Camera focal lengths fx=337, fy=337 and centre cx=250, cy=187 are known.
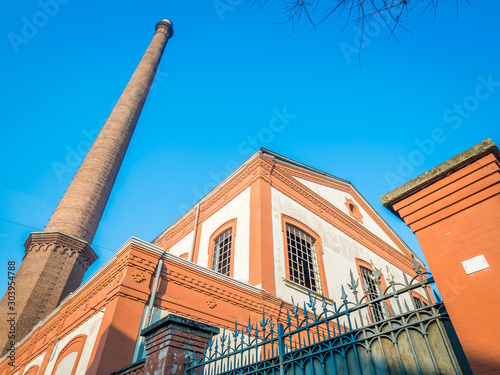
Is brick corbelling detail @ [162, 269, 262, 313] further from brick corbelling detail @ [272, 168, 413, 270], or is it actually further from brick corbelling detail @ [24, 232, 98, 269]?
brick corbelling detail @ [24, 232, 98, 269]

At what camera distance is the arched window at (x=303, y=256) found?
1048cm

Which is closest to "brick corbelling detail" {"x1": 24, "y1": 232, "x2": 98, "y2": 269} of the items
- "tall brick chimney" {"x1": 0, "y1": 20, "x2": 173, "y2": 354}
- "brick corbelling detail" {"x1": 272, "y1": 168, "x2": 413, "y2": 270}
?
"tall brick chimney" {"x1": 0, "y1": 20, "x2": 173, "y2": 354}

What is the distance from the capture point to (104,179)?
58.7 feet

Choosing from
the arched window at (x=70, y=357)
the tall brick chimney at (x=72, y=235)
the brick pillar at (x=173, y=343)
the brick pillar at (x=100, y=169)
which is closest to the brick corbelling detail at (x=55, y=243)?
the tall brick chimney at (x=72, y=235)

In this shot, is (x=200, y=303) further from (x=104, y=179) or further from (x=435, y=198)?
(x=104, y=179)

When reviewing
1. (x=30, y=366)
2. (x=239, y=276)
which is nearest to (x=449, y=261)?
(x=239, y=276)

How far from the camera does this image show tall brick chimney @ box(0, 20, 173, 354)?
1352 cm

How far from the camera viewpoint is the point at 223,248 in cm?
1177

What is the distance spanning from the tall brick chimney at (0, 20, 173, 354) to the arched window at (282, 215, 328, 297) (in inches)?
405

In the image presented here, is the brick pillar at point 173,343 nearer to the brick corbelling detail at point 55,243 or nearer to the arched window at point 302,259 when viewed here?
the arched window at point 302,259

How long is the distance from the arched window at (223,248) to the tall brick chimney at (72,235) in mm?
7444

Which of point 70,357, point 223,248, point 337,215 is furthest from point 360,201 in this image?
point 70,357

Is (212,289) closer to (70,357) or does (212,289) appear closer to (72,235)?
(70,357)

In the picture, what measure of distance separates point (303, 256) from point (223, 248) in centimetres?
277
